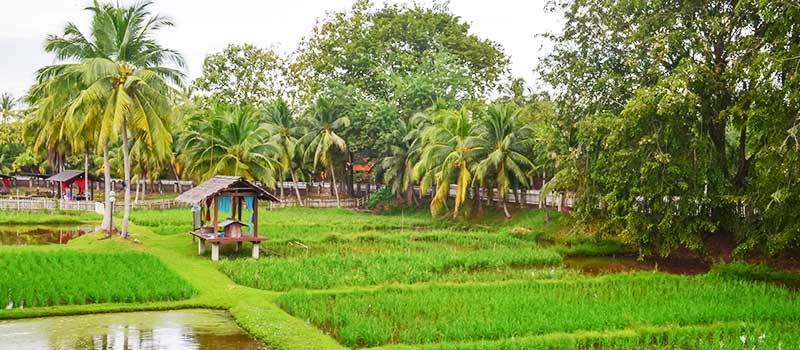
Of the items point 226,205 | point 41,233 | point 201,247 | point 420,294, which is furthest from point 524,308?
point 41,233

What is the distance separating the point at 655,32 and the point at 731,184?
520cm

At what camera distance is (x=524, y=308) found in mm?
14164

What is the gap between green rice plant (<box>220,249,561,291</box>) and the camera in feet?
56.5

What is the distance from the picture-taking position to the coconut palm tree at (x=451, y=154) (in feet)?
106

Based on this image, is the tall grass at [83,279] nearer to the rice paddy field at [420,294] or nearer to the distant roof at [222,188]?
the rice paddy field at [420,294]

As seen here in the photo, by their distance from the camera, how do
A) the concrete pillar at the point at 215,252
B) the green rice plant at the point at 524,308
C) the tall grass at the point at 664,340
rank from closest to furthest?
the tall grass at the point at 664,340
the green rice plant at the point at 524,308
the concrete pillar at the point at 215,252

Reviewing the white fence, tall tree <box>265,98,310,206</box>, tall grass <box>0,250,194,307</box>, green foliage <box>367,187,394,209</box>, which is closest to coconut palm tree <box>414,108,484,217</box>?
green foliage <box>367,187,394,209</box>

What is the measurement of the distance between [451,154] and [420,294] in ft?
55.4

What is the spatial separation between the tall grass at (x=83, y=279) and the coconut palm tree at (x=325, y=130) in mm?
21140

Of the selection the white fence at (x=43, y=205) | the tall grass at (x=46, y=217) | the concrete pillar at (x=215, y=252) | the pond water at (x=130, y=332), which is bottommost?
the pond water at (x=130, y=332)

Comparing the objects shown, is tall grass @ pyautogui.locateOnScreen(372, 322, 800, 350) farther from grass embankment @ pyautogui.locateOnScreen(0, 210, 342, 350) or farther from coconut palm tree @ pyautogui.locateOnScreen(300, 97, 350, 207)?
coconut palm tree @ pyautogui.locateOnScreen(300, 97, 350, 207)

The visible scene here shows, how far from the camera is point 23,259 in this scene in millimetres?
18328

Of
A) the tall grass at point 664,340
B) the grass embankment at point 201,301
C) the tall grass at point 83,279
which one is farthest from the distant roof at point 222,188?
the tall grass at point 664,340

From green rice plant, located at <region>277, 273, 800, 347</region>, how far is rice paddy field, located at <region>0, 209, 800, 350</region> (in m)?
0.03
